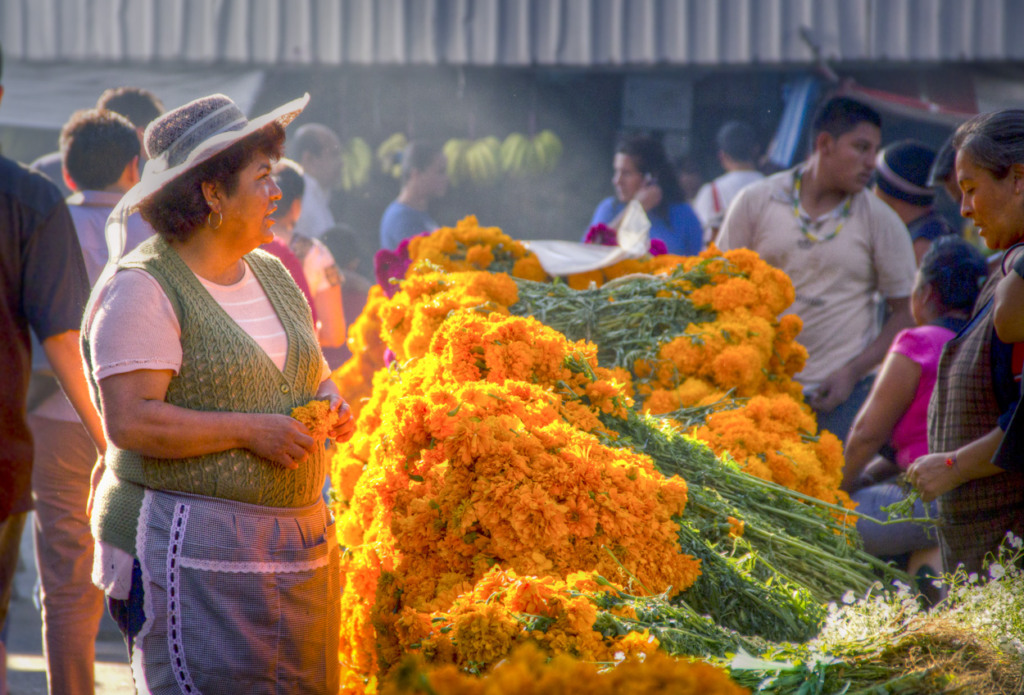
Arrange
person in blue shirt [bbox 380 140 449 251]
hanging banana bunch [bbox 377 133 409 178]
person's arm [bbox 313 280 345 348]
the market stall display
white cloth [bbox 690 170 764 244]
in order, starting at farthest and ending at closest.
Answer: hanging banana bunch [bbox 377 133 409 178] < white cloth [bbox 690 170 764 244] < person in blue shirt [bbox 380 140 449 251] < person's arm [bbox 313 280 345 348] < the market stall display

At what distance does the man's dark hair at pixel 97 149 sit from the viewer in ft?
11.8

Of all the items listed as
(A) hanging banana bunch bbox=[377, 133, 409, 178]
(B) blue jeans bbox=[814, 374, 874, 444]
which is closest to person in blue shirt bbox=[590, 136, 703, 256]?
(B) blue jeans bbox=[814, 374, 874, 444]

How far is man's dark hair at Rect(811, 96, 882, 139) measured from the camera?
443 cm

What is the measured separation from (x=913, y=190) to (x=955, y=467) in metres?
2.89

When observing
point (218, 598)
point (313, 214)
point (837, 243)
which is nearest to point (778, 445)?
point (837, 243)

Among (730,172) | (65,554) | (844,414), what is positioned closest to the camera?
(65,554)

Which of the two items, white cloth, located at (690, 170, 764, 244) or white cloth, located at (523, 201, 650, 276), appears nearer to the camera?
white cloth, located at (523, 201, 650, 276)

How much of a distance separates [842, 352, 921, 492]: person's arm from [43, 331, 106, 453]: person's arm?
9.48 feet

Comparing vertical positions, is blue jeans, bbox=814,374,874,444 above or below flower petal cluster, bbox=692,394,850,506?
below

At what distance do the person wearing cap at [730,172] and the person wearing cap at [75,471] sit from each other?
4.48 m

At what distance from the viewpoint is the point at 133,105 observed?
14.0ft

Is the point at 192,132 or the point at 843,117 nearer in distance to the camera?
the point at 192,132

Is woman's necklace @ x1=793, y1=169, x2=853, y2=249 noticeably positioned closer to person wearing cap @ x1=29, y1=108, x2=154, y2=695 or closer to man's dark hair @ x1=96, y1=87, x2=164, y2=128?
person wearing cap @ x1=29, y1=108, x2=154, y2=695

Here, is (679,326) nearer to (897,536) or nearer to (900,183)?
(897,536)
